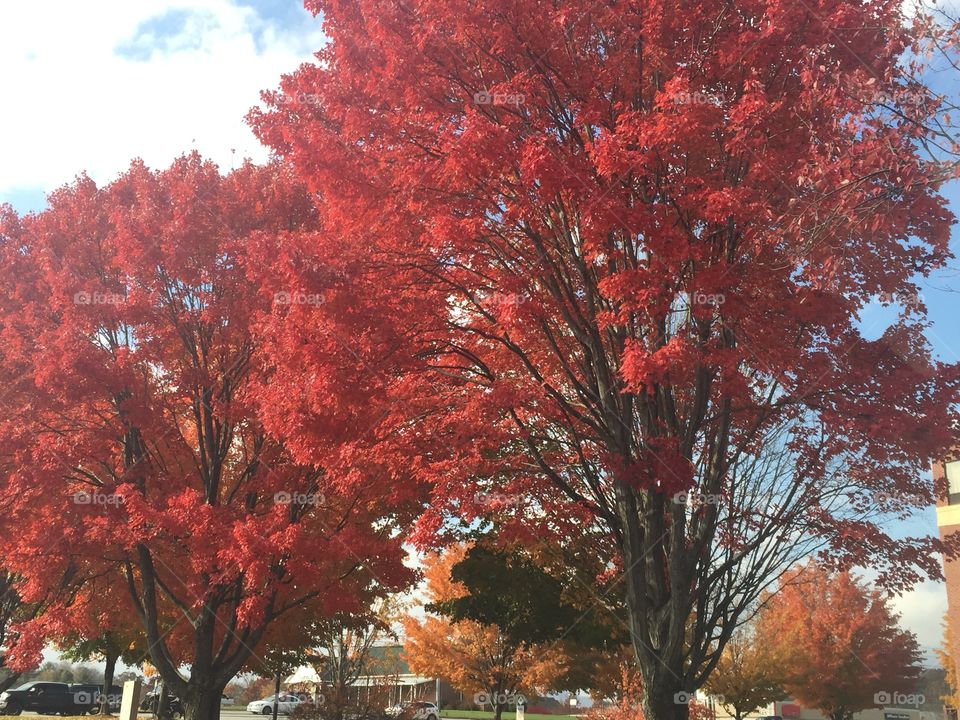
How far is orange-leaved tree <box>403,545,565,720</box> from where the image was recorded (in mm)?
28969

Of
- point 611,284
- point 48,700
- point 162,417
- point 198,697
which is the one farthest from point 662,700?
point 48,700

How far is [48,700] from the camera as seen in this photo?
132 feet

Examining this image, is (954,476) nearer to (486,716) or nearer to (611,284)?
(611,284)

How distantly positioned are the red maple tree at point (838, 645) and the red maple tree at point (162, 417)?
30.8m

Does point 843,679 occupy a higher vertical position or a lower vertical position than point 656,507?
lower

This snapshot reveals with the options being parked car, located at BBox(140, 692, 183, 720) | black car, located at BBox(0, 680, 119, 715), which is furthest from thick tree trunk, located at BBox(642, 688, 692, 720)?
black car, located at BBox(0, 680, 119, 715)

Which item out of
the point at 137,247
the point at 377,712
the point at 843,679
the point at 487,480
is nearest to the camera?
the point at 487,480

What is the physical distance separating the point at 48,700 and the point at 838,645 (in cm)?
4172

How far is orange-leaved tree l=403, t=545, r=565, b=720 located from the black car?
19569 mm

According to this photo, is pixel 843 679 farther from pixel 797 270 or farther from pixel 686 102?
pixel 686 102

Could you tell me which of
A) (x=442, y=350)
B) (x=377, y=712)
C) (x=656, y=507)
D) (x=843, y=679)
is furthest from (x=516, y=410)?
(x=843, y=679)

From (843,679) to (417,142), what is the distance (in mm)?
42039

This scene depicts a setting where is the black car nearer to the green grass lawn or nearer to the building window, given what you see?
the green grass lawn

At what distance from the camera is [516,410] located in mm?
11117
